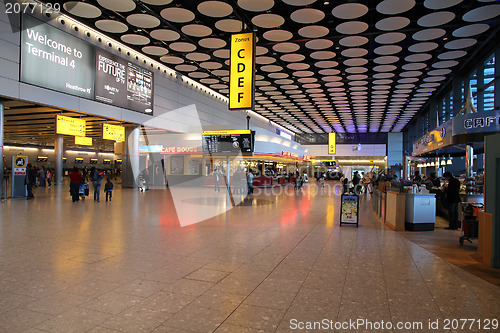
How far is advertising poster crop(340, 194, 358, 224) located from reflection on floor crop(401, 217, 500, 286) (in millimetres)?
1234

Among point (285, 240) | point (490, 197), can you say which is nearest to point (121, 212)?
point (285, 240)

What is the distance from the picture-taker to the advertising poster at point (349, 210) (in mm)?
8320

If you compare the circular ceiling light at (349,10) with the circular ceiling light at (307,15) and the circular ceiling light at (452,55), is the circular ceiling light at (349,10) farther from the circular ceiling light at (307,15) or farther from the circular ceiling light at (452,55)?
the circular ceiling light at (452,55)

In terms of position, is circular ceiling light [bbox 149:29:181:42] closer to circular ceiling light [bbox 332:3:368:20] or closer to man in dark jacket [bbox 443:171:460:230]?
circular ceiling light [bbox 332:3:368:20]

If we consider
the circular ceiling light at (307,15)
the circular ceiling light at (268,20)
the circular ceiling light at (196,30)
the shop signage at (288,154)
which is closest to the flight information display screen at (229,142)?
the circular ceiling light at (196,30)

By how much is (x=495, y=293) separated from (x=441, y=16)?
11.5 metres

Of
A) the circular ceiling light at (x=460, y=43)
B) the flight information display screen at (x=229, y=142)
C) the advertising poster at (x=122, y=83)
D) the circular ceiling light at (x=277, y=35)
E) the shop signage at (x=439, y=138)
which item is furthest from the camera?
the flight information display screen at (x=229, y=142)

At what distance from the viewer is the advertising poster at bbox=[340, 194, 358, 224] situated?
832 cm

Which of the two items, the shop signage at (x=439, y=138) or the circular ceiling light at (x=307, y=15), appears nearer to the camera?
the shop signage at (x=439, y=138)

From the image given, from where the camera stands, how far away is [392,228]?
8.12 m

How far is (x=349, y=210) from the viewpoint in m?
8.39

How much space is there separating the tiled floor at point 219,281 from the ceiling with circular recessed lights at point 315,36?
8.66 m

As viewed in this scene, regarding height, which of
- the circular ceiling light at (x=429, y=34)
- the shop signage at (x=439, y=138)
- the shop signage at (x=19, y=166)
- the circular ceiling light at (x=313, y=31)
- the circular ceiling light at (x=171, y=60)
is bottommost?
the shop signage at (x=19, y=166)

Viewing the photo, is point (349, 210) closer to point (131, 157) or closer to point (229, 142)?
point (229, 142)
